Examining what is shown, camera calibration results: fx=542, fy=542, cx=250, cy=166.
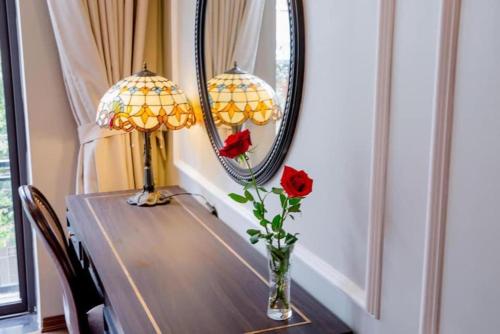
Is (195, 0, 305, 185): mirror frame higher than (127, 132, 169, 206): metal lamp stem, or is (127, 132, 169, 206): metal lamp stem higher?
(195, 0, 305, 185): mirror frame

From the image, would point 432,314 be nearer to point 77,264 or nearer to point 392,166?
point 392,166

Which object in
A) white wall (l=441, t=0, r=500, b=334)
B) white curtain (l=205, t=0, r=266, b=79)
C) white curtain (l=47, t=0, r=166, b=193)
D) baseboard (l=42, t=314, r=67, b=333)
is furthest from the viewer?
baseboard (l=42, t=314, r=67, b=333)

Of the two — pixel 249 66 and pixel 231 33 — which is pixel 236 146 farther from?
pixel 231 33

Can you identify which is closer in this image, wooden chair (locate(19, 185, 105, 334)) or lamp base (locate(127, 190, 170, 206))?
wooden chair (locate(19, 185, 105, 334))

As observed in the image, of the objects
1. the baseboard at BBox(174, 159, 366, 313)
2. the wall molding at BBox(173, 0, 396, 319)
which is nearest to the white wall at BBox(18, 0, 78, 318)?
the baseboard at BBox(174, 159, 366, 313)

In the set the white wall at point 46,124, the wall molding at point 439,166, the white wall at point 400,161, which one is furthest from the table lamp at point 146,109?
the wall molding at point 439,166

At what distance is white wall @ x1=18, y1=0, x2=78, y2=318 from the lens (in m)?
2.65

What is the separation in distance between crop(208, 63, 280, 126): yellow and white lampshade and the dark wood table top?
40 centimetres

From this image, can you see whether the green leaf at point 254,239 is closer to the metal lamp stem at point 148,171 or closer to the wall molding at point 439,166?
the wall molding at point 439,166

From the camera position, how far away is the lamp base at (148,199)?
2.22m

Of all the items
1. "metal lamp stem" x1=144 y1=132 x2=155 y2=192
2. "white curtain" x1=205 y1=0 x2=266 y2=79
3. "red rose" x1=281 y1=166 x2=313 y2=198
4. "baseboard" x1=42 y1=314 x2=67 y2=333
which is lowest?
"baseboard" x1=42 y1=314 x2=67 y2=333

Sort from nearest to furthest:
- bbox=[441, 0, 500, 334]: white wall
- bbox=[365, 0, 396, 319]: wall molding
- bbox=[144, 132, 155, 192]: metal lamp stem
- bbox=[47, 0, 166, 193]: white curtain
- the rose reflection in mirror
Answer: bbox=[441, 0, 500, 334]: white wall, bbox=[365, 0, 396, 319]: wall molding, the rose reflection in mirror, bbox=[144, 132, 155, 192]: metal lamp stem, bbox=[47, 0, 166, 193]: white curtain

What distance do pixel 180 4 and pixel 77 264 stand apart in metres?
1.24

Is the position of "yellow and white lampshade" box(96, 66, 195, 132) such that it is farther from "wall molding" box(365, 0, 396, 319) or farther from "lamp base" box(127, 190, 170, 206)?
"wall molding" box(365, 0, 396, 319)
